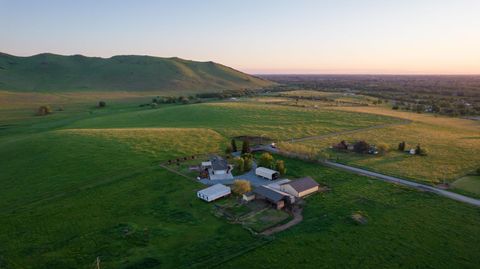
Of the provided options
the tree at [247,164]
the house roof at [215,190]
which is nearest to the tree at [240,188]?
the house roof at [215,190]

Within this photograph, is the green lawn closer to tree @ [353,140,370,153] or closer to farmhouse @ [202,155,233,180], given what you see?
tree @ [353,140,370,153]

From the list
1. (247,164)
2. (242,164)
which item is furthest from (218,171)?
(247,164)

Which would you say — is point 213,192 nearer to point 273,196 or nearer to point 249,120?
point 273,196

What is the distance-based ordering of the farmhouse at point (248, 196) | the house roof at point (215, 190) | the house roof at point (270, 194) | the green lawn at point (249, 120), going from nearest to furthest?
1. the house roof at point (270, 194)
2. the farmhouse at point (248, 196)
3. the house roof at point (215, 190)
4. the green lawn at point (249, 120)

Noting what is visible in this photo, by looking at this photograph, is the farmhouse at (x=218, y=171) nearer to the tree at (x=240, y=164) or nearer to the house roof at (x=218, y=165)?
the house roof at (x=218, y=165)

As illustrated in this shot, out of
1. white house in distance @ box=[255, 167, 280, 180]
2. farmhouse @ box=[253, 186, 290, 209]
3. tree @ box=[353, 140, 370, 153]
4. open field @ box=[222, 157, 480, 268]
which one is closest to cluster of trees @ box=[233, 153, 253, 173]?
white house in distance @ box=[255, 167, 280, 180]

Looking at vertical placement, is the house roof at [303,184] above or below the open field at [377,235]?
above

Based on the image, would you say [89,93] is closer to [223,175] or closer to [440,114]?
[223,175]
